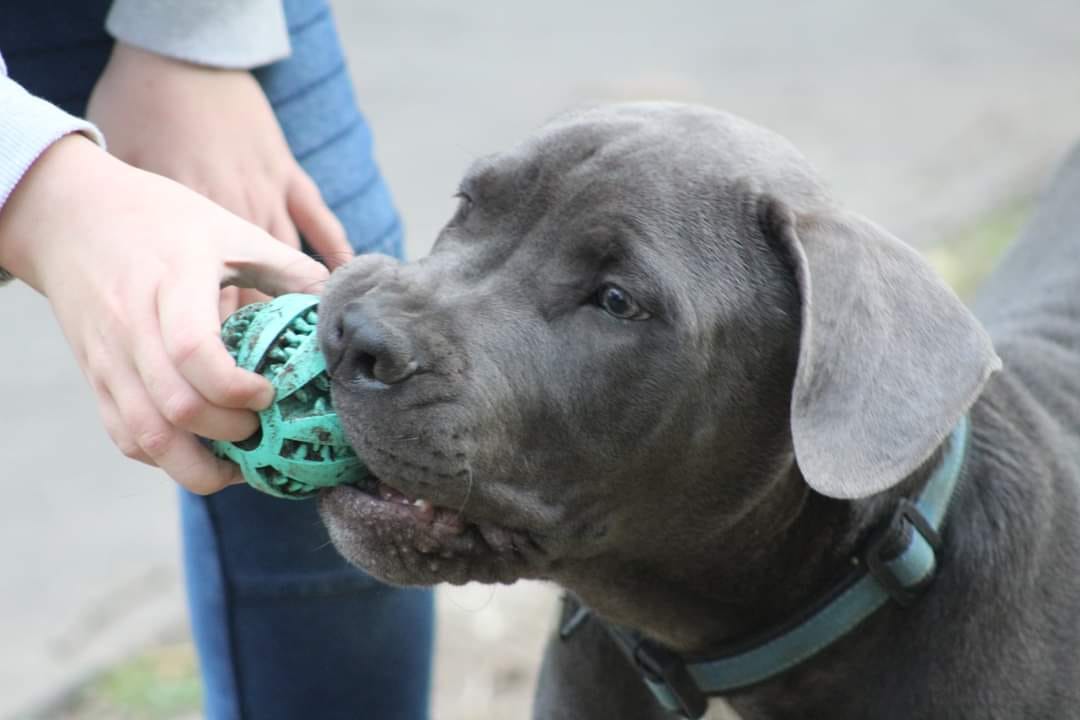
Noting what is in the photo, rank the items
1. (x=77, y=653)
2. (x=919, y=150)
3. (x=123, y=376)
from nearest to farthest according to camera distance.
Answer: (x=123, y=376), (x=77, y=653), (x=919, y=150)

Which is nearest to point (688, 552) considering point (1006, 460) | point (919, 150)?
point (1006, 460)

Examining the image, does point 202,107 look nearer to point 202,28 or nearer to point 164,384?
point 202,28

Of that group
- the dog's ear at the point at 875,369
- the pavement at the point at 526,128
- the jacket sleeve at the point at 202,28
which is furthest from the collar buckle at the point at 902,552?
the pavement at the point at 526,128

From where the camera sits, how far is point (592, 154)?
2.53 meters

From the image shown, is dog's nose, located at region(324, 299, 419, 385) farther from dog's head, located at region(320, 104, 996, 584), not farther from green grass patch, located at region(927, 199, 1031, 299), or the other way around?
green grass patch, located at region(927, 199, 1031, 299)

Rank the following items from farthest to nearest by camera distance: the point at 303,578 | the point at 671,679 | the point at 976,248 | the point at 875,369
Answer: the point at 976,248
the point at 303,578
the point at 671,679
the point at 875,369

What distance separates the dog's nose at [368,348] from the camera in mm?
2193

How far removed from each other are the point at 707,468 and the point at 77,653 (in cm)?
244

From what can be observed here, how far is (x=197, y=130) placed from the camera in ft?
8.50

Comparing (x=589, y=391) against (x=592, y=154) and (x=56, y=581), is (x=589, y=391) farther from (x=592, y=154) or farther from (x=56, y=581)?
(x=56, y=581)

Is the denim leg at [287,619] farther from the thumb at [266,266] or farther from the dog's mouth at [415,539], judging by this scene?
the thumb at [266,266]

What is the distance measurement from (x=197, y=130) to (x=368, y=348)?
2.12ft

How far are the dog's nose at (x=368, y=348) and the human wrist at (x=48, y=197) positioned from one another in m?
0.40

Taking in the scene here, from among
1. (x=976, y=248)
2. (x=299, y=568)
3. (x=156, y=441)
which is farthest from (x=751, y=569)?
(x=976, y=248)
